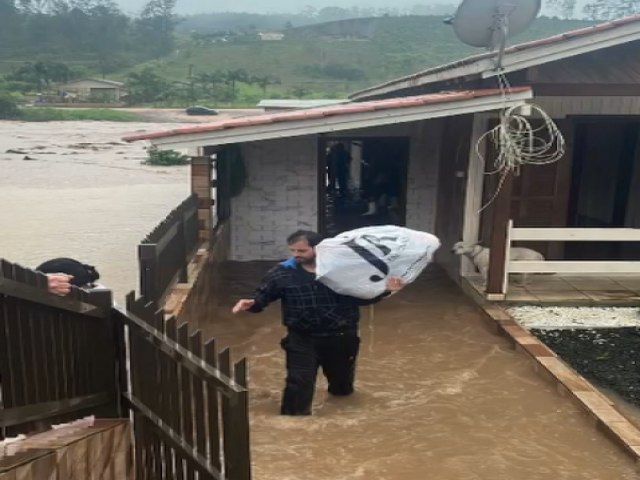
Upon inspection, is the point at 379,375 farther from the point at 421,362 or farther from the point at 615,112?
the point at 615,112

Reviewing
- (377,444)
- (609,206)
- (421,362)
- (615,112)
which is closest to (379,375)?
(421,362)

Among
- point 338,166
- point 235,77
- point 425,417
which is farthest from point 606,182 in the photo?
point 235,77

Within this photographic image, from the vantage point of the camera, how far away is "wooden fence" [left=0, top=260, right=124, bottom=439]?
8.51 feet

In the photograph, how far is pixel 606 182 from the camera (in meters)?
10.7

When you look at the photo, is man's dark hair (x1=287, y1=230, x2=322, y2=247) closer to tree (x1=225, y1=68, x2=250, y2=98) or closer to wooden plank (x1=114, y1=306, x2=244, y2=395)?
wooden plank (x1=114, y1=306, x2=244, y2=395)

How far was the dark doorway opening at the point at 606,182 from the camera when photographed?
9.56 meters

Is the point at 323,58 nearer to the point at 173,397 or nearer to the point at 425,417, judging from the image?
the point at 425,417

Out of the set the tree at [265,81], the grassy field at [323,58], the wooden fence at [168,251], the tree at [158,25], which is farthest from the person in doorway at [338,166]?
the tree at [158,25]

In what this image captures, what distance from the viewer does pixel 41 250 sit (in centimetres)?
1262

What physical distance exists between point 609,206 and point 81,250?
9321mm

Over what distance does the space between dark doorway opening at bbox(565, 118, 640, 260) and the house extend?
22mm

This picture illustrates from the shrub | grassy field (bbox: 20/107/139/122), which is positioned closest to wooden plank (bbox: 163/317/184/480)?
the shrub

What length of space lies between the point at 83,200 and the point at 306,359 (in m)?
16.9

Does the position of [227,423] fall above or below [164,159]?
above
